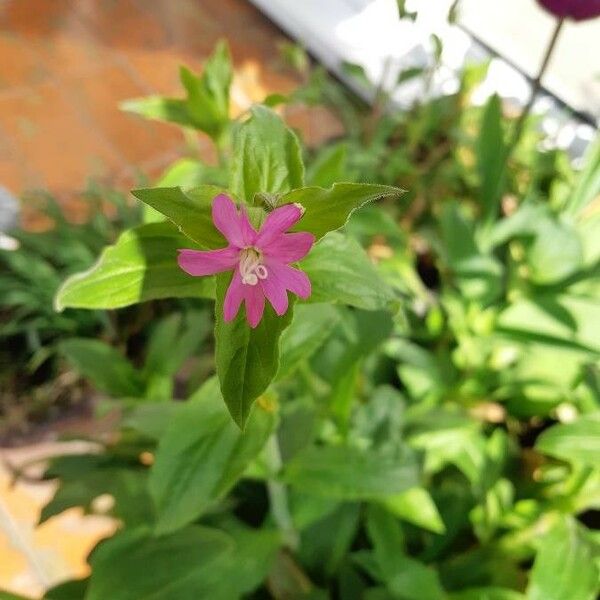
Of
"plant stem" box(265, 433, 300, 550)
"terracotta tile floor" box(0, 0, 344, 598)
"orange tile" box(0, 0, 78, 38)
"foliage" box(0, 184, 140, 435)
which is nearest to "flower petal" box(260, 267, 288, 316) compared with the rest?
"plant stem" box(265, 433, 300, 550)

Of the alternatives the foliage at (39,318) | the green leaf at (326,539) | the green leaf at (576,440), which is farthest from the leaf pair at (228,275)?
the foliage at (39,318)

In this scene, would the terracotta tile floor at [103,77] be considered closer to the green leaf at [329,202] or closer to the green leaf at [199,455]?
the green leaf at [199,455]

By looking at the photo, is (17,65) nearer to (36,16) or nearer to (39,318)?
(36,16)

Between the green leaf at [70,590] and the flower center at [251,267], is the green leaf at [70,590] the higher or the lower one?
the lower one

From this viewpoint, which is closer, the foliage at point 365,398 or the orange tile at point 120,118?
the foliage at point 365,398

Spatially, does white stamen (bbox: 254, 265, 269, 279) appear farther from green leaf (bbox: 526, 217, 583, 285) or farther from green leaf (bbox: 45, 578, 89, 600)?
green leaf (bbox: 526, 217, 583, 285)

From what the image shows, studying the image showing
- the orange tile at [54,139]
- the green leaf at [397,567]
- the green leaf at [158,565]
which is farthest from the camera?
the orange tile at [54,139]

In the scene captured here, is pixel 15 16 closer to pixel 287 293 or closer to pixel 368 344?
pixel 368 344
